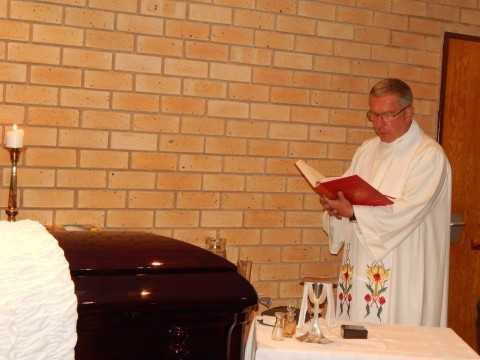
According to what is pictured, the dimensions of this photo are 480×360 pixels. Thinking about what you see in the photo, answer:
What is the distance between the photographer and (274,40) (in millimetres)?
4410

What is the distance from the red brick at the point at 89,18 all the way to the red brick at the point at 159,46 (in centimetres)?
19

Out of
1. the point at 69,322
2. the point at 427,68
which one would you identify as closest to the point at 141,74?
the point at 427,68

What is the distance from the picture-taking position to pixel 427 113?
191 inches

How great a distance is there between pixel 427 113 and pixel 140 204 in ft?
6.74

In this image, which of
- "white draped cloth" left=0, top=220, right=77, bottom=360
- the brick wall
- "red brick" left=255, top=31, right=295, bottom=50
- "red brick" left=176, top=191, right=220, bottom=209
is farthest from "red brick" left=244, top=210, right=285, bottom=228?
"white draped cloth" left=0, top=220, right=77, bottom=360

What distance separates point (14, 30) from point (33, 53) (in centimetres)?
15

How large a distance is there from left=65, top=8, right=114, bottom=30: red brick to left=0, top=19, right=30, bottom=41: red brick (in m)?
0.22

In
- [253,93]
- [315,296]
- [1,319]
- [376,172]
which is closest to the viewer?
[1,319]

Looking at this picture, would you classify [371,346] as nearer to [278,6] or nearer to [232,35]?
[232,35]

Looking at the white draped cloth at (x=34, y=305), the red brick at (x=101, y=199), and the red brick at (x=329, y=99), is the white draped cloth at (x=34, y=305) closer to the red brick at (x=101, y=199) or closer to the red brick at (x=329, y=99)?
the red brick at (x=101, y=199)

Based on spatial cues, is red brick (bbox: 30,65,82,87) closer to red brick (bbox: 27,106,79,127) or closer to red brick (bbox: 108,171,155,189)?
red brick (bbox: 27,106,79,127)

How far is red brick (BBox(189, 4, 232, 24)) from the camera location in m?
4.16

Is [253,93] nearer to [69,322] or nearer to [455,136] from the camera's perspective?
[455,136]

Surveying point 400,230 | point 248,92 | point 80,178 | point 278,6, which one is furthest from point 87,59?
point 400,230
